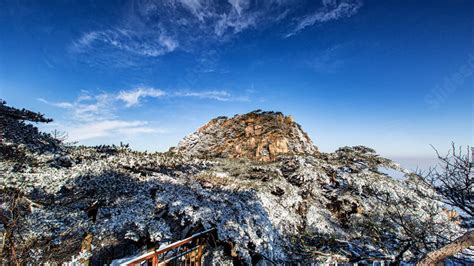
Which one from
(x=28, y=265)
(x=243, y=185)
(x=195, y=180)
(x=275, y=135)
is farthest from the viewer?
(x=275, y=135)

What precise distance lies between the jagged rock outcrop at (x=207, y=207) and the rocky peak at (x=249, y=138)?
3.81 m

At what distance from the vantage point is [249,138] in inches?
558

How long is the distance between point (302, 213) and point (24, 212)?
7217mm

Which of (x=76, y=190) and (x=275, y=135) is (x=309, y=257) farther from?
(x=275, y=135)

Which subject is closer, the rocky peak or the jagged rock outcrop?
the jagged rock outcrop

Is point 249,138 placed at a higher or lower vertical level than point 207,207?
higher

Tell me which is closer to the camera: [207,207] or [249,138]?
[207,207]

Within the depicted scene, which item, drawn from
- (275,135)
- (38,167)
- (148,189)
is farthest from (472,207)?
(275,135)

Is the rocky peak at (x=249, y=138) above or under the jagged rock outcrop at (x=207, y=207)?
above

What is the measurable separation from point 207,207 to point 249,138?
9.31 meters

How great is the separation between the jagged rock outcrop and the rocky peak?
3814mm

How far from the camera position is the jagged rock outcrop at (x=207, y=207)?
422 cm

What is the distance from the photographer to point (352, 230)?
7.21m

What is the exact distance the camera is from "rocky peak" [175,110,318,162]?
1326 cm
